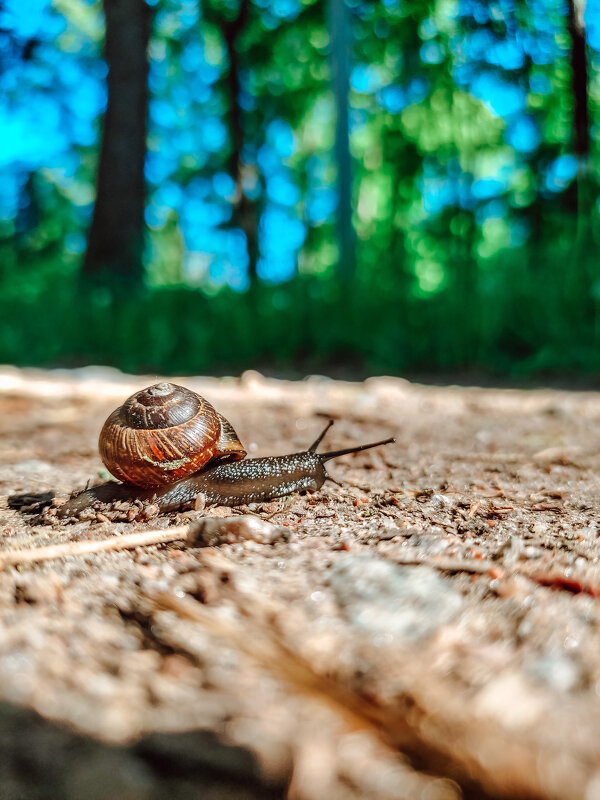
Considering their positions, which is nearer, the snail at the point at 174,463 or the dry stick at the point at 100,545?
the dry stick at the point at 100,545

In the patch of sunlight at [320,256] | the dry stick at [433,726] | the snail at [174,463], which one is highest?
the patch of sunlight at [320,256]

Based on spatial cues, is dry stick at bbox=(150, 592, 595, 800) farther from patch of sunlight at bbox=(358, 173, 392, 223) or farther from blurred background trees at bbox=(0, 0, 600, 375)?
patch of sunlight at bbox=(358, 173, 392, 223)

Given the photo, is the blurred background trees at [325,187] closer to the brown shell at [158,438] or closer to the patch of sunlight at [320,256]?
the patch of sunlight at [320,256]

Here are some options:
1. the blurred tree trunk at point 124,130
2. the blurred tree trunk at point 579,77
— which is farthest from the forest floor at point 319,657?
the blurred tree trunk at point 579,77

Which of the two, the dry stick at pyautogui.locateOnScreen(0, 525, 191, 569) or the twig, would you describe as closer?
the dry stick at pyautogui.locateOnScreen(0, 525, 191, 569)

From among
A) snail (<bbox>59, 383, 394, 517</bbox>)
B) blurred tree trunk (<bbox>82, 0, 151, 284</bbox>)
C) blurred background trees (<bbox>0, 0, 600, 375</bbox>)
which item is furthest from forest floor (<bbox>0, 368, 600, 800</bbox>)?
blurred tree trunk (<bbox>82, 0, 151, 284</bbox>)

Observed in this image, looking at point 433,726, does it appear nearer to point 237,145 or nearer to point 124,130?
point 124,130

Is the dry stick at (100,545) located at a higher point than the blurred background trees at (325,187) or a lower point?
Result: lower

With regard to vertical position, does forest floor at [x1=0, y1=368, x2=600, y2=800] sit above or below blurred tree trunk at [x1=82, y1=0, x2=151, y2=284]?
below
